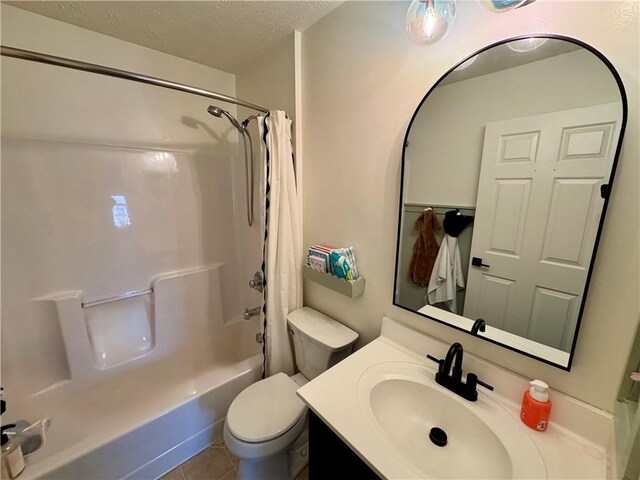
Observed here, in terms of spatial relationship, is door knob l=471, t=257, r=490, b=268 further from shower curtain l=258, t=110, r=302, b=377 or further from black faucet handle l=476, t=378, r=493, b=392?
shower curtain l=258, t=110, r=302, b=377

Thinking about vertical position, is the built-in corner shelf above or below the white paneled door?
below

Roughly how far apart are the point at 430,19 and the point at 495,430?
3.99 ft

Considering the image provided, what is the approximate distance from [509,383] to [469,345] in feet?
0.48

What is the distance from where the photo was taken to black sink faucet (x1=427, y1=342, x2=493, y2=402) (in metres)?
0.82

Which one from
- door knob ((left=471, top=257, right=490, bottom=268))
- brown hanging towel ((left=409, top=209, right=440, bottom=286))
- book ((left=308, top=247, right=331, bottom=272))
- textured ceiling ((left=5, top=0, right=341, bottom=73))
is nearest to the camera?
door knob ((left=471, top=257, right=490, bottom=268))

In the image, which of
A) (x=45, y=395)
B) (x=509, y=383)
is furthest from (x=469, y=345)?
(x=45, y=395)

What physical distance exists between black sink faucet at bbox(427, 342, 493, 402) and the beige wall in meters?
0.12

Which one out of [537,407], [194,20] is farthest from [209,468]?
[194,20]

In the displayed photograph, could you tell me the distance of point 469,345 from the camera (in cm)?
92

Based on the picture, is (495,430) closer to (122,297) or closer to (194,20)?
(122,297)

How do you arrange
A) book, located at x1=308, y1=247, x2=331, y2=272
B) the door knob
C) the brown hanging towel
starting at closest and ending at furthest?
1. the door knob
2. the brown hanging towel
3. book, located at x1=308, y1=247, x2=331, y2=272

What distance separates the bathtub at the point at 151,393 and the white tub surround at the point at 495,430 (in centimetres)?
92

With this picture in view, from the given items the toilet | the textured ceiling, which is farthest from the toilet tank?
the textured ceiling

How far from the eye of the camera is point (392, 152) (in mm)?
1049
